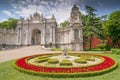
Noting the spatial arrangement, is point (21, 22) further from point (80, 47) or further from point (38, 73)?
point (38, 73)

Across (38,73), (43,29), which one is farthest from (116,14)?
(38,73)

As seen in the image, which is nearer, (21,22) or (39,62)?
(39,62)

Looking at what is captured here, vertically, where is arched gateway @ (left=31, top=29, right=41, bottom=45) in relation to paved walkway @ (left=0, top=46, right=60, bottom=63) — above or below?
above

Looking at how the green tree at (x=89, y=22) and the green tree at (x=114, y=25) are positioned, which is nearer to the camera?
the green tree at (x=114, y=25)

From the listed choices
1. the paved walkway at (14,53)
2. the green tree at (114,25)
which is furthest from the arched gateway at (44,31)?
the green tree at (114,25)

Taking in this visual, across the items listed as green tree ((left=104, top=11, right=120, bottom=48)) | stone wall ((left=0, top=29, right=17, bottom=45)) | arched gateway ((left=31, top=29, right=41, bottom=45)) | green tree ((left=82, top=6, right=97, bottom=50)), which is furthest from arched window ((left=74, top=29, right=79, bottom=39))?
stone wall ((left=0, top=29, right=17, bottom=45))

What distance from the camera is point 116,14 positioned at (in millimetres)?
33250

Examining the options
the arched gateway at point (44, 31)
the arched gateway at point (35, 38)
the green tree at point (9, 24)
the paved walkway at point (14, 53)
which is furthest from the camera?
the green tree at point (9, 24)

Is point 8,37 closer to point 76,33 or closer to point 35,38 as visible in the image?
point 35,38

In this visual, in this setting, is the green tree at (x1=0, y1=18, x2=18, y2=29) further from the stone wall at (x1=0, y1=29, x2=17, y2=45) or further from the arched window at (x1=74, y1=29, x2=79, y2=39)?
the arched window at (x1=74, y1=29, x2=79, y2=39)

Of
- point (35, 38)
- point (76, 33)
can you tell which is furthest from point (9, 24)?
point (76, 33)

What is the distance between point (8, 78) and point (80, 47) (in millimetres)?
23168

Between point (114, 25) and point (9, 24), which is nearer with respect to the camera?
point (114, 25)

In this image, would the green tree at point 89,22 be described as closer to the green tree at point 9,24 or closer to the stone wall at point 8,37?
the stone wall at point 8,37
